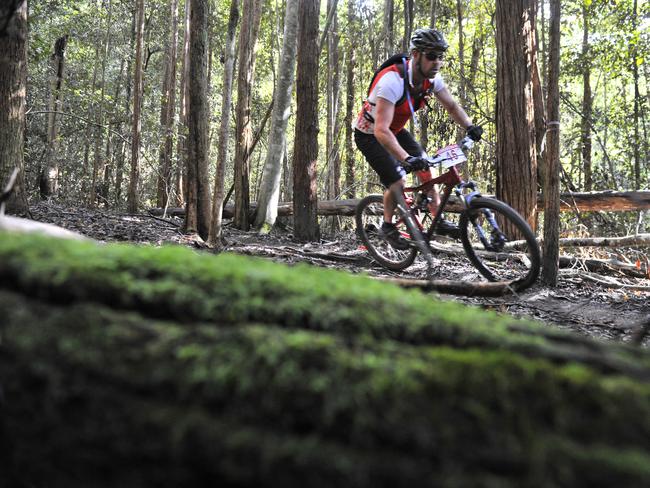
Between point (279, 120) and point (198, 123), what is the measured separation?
278 centimetres

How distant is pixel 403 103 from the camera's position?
17.5ft

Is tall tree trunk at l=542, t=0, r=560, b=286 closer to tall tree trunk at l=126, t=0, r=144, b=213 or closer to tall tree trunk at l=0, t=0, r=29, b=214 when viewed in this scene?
tall tree trunk at l=0, t=0, r=29, b=214

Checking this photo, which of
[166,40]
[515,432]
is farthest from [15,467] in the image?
[166,40]

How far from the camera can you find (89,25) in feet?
67.0

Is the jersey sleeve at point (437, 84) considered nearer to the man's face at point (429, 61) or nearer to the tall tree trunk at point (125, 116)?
the man's face at point (429, 61)

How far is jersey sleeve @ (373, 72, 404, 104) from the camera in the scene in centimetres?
516

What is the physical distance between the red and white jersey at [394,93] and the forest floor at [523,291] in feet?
5.45

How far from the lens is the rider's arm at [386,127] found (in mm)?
5203

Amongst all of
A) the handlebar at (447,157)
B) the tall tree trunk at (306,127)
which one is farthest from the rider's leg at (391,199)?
the tall tree trunk at (306,127)

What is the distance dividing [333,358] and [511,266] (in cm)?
569

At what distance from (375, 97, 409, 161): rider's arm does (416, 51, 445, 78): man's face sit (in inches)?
18.3

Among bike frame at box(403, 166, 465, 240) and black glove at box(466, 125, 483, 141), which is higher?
black glove at box(466, 125, 483, 141)

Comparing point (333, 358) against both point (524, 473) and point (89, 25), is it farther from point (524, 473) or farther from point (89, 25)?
point (89, 25)

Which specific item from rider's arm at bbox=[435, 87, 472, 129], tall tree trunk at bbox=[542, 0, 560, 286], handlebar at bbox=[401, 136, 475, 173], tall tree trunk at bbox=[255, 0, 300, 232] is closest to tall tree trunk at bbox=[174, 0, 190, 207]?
tall tree trunk at bbox=[255, 0, 300, 232]
